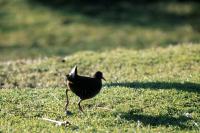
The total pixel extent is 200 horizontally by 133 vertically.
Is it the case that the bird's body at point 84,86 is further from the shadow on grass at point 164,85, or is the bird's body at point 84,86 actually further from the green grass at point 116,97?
the shadow on grass at point 164,85

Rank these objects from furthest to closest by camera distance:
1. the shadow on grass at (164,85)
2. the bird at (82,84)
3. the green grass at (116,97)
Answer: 1. the shadow on grass at (164,85)
2. the bird at (82,84)
3. the green grass at (116,97)

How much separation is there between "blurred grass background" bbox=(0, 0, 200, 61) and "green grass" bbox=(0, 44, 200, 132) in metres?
10.2

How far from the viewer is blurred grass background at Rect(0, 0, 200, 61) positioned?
3388 centimetres

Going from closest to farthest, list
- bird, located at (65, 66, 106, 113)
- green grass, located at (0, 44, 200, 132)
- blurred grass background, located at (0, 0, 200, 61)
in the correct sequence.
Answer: green grass, located at (0, 44, 200, 132) → bird, located at (65, 66, 106, 113) → blurred grass background, located at (0, 0, 200, 61)

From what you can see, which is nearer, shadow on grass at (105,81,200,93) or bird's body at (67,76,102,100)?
bird's body at (67,76,102,100)

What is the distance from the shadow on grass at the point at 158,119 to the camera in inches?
485

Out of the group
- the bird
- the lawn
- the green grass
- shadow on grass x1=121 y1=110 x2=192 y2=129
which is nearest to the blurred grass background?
the lawn

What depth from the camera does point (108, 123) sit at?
1233cm

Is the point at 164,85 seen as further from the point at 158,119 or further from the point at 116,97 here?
the point at 158,119

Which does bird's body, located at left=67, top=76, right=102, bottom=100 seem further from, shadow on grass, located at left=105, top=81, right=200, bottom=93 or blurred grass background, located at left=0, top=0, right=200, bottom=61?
blurred grass background, located at left=0, top=0, right=200, bottom=61

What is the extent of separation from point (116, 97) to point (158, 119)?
6.04 ft

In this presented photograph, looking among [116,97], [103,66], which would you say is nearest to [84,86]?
[116,97]

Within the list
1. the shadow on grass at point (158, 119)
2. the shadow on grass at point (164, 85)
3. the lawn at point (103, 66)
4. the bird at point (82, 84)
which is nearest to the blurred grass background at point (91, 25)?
the lawn at point (103, 66)

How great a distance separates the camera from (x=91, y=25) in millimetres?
38188
